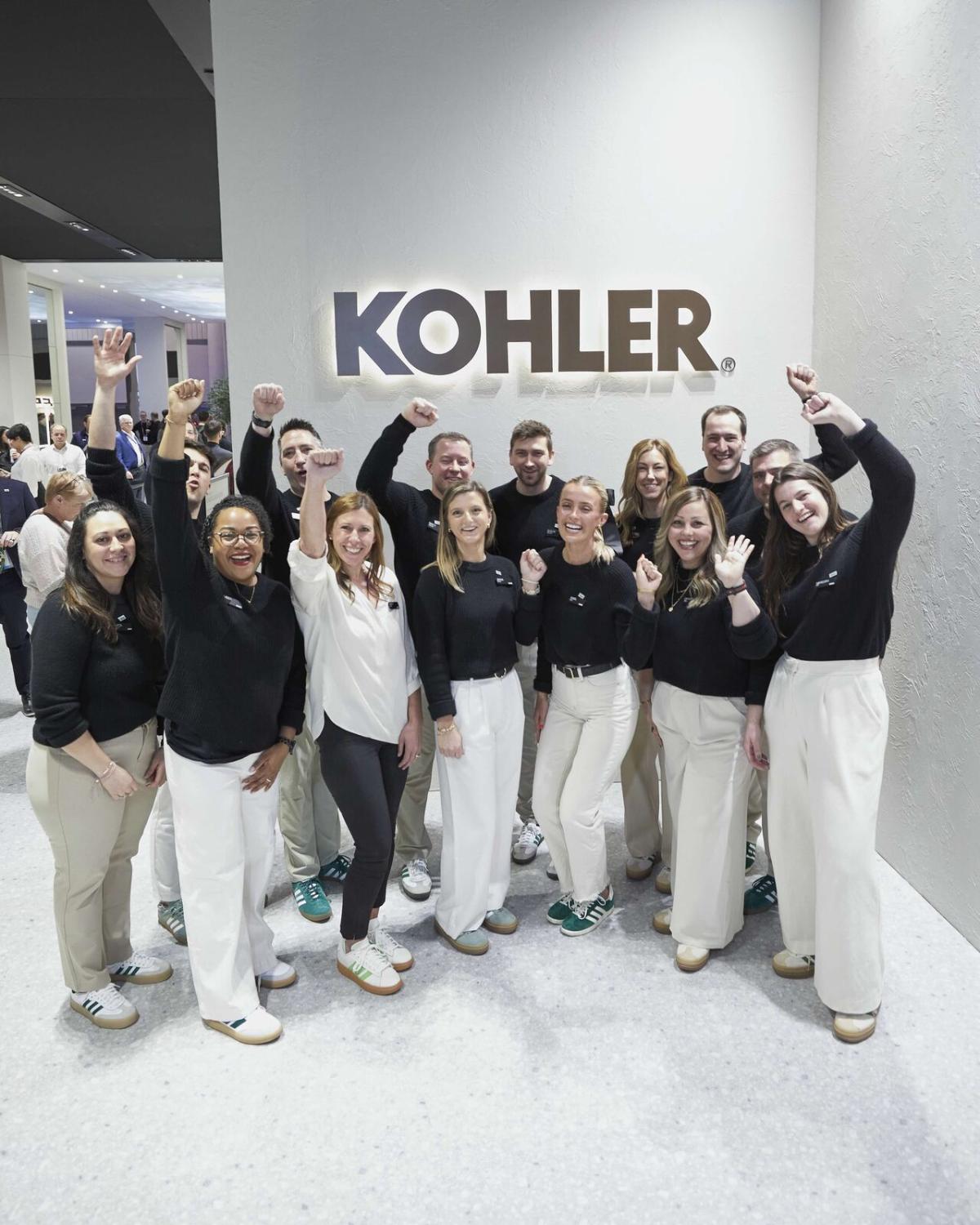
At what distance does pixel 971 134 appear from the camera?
10.9 ft

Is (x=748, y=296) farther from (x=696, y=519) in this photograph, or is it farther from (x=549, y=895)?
(x=549, y=895)

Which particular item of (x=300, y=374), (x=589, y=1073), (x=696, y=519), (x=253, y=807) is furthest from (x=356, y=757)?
(x=300, y=374)

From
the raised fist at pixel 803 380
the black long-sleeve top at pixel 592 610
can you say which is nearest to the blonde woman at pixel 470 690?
the black long-sleeve top at pixel 592 610

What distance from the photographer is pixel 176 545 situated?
2.60 m

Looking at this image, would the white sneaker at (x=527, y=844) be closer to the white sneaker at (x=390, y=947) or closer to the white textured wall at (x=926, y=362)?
the white sneaker at (x=390, y=947)

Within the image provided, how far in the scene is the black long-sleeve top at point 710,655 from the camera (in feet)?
10.5

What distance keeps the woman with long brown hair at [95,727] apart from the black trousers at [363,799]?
21.2 inches

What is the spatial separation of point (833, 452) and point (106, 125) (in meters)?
6.97

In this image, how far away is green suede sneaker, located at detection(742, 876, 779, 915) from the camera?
3.69m

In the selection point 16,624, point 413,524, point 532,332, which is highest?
point 532,332

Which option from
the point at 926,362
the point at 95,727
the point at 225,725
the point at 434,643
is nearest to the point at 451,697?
the point at 434,643

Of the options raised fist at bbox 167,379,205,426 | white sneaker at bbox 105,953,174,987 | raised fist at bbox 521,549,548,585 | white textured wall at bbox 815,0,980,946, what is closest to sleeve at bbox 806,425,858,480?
white textured wall at bbox 815,0,980,946

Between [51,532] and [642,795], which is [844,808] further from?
[51,532]

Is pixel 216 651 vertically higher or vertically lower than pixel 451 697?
higher
